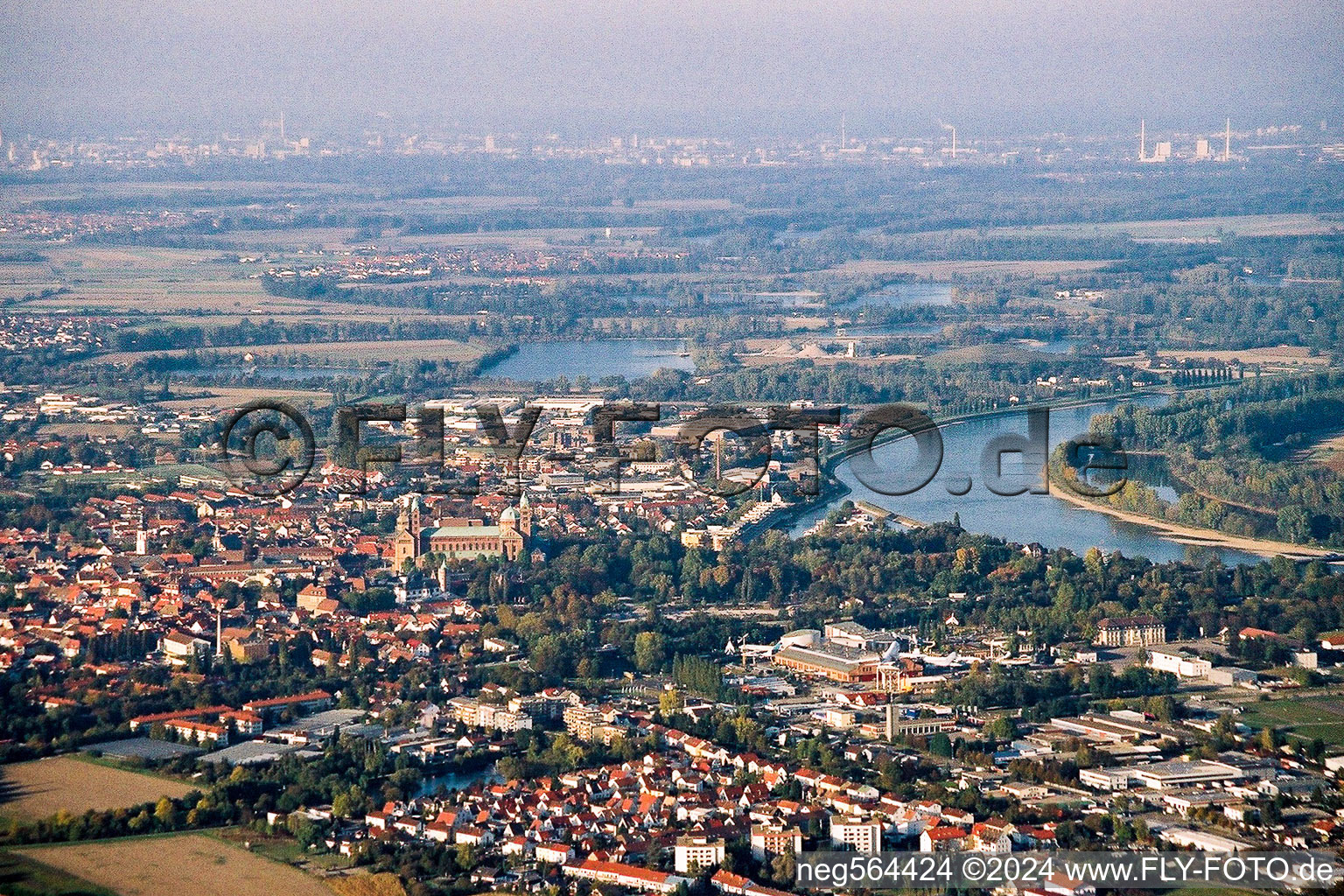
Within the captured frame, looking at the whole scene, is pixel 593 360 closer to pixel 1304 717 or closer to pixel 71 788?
pixel 1304 717

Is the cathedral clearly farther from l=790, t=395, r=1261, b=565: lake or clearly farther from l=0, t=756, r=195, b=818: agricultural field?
l=0, t=756, r=195, b=818: agricultural field

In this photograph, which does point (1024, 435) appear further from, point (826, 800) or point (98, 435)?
point (826, 800)

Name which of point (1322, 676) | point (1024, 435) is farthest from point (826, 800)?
point (1024, 435)

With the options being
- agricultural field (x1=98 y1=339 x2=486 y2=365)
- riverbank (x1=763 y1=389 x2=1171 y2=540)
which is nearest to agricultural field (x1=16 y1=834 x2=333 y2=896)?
riverbank (x1=763 y1=389 x2=1171 y2=540)

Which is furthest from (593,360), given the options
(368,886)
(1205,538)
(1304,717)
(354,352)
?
(368,886)

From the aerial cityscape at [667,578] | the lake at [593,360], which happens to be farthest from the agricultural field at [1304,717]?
the lake at [593,360]

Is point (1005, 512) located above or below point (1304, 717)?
above
